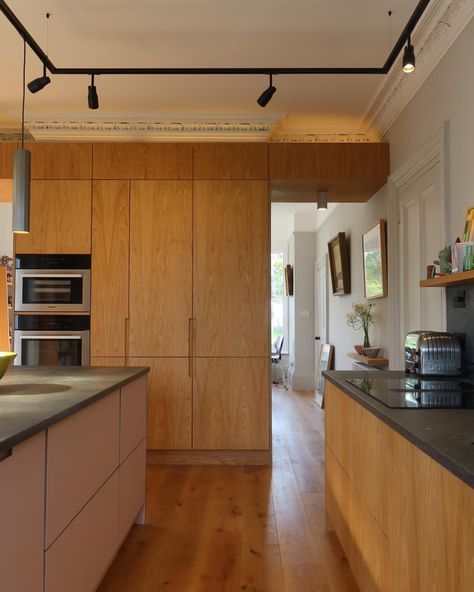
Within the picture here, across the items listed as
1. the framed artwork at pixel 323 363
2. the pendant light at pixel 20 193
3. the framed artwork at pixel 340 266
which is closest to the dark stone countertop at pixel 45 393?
the pendant light at pixel 20 193

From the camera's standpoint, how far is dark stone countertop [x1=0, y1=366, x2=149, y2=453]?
47.6 inches

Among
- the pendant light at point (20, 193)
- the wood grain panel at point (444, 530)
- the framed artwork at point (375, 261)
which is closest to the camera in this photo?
the wood grain panel at point (444, 530)

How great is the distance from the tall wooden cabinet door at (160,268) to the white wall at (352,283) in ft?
5.33

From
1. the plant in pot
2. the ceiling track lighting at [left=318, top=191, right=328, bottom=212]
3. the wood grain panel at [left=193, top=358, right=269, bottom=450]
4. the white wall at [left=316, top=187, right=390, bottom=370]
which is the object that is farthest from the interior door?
the wood grain panel at [left=193, top=358, right=269, bottom=450]

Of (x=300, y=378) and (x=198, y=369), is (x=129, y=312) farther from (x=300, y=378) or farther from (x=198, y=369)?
(x=300, y=378)

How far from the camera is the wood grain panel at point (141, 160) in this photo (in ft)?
12.2

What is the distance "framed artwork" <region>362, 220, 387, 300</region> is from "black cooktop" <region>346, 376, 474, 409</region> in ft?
5.09

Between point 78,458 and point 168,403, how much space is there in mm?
2079

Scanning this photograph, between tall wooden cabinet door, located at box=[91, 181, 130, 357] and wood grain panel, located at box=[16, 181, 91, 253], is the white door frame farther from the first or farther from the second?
wood grain panel, located at box=[16, 181, 91, 253]

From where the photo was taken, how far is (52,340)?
3.66 metres

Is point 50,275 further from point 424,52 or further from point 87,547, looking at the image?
point 424,52

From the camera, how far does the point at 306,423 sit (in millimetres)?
4973

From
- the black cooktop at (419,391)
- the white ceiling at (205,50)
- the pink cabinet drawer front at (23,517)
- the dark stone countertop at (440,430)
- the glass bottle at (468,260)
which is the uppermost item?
the white ceiling at (205,50)

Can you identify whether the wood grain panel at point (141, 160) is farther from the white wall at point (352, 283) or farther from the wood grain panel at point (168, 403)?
the white wall at point (352, 283)
